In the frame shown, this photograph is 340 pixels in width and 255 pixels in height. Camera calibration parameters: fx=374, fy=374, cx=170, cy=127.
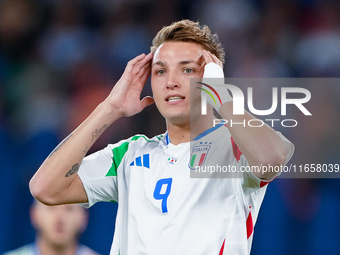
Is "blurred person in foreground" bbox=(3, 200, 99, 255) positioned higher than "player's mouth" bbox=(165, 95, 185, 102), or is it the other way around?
"player's mouth" bbox=(165, 95, 185, 102)

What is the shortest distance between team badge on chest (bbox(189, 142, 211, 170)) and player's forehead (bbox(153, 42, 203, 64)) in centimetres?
50

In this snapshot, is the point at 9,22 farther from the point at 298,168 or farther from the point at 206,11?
the point at 298,168

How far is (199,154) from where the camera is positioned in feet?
6.68

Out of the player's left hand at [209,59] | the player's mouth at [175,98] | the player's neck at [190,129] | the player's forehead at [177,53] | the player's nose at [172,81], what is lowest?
the player's neck at [190,129]

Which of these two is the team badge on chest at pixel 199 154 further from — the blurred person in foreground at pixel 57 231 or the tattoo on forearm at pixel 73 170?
the blurred person in foreground at pixel 57 231

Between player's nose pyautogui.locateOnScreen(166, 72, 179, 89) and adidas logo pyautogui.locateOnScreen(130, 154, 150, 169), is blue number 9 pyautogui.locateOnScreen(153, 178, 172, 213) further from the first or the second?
player's nose pyautogui.locateOnScreen(166, 72, 179, 89)

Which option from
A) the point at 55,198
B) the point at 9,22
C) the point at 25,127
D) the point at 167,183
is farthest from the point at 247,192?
the point at 9,22

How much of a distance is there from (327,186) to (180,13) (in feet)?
8.98

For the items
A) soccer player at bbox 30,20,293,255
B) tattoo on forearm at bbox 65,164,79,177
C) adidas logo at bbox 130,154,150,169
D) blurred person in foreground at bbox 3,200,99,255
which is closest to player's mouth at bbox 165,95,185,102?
soccer player at bbox 30,20,293,255

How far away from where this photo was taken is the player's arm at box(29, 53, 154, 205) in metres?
1.99

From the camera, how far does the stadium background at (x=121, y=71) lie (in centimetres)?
379

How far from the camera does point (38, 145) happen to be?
14.2 feet

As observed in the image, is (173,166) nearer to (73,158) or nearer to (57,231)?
(73,158)

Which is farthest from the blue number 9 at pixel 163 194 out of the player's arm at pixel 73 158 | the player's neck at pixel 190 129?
the player's arm at pixel 73 158
